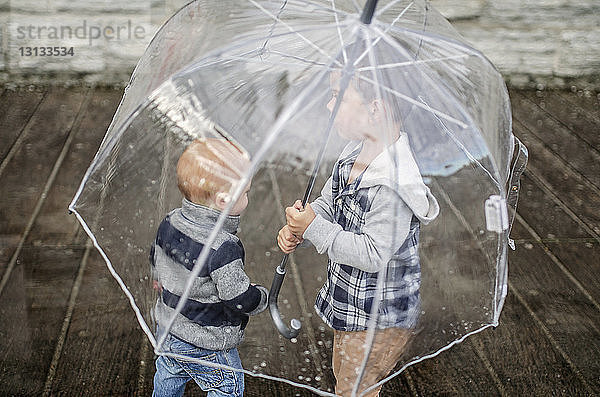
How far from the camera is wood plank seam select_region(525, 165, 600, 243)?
2.61 meters

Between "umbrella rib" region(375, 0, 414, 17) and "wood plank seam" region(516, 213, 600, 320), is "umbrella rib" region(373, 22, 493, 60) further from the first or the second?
"wood plank seam" region(516, 213, 600, 320)

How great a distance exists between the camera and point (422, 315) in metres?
1.34

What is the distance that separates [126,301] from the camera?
2.09 metres

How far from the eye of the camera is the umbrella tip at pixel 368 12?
1.10m

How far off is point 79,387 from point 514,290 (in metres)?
1.30

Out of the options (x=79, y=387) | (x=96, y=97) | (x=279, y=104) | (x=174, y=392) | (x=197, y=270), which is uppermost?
(x=279, y=104)

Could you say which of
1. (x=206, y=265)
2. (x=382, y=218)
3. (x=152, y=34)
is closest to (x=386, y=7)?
(x=382, y=218)

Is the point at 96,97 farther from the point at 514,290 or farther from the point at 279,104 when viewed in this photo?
the point at 279,104

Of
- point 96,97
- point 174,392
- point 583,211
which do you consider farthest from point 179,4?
point 174,392

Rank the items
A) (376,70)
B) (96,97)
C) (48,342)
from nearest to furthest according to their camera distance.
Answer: (376,70)
(48,342)
(96,97)

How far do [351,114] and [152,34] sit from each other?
2.60 meters

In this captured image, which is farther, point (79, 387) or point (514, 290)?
point (514, 290)

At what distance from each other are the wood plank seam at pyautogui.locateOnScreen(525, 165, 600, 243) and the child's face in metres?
1.67

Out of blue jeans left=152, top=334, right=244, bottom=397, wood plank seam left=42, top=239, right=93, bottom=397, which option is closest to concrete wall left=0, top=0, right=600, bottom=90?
wood plank seam left=42, top=239, right=93, bottom=397
